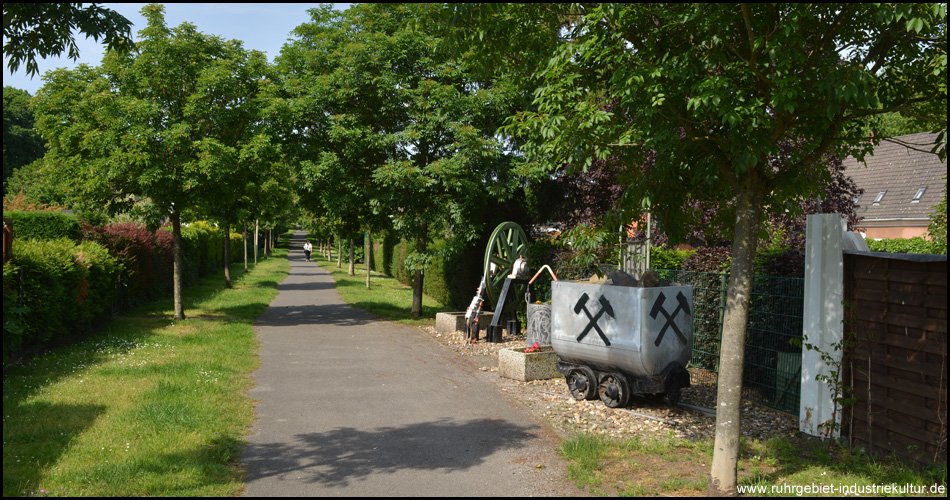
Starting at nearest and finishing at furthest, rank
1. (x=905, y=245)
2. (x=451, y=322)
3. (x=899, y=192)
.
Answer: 1. (x=451, y=322)
2. (x=905, y=245)
3. (x=899, y=192)

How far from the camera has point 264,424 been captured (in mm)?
6723

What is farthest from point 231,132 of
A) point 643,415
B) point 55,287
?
point 643,415

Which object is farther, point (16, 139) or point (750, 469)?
point (16, 139)

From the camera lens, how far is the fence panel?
7.03 meters

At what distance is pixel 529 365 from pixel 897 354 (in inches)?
188

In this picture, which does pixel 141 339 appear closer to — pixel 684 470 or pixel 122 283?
pixel 122 283

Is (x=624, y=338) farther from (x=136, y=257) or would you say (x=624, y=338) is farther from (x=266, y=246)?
(x=266, y=246)

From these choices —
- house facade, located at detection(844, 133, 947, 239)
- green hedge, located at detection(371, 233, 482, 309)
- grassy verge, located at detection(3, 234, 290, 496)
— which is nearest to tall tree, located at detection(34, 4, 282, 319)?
grassy verge, located at detection(3, 234, 290, 496)

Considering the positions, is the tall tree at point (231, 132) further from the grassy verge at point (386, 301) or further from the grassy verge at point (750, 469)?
the grassy verge at point (750, 469)

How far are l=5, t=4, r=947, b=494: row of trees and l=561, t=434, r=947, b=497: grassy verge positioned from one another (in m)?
0.46

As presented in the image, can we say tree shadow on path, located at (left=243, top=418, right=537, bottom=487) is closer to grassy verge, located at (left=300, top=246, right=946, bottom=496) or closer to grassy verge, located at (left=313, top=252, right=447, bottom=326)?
grassy verge, located at (left=300, top=246, right=946, bottom=496)

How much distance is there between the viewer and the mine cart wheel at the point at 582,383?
25.7 feet

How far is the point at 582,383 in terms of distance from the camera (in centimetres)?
789

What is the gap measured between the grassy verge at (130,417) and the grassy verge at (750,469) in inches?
117
